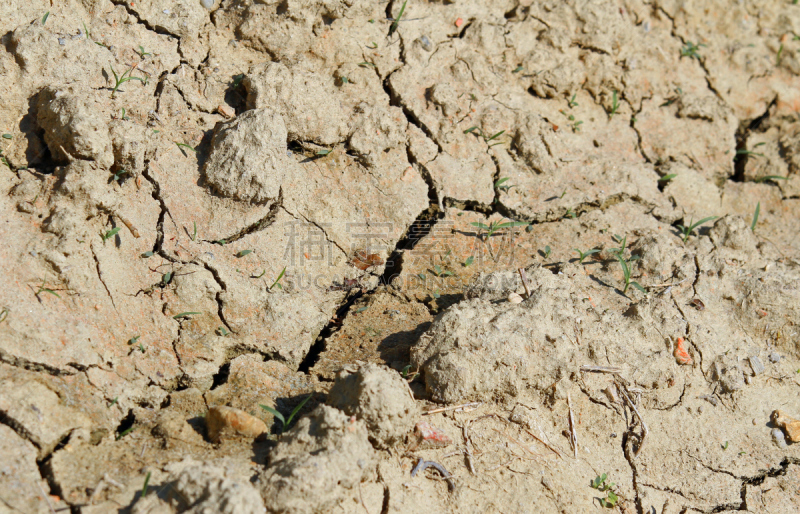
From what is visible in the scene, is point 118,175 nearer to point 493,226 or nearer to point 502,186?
point 493,226

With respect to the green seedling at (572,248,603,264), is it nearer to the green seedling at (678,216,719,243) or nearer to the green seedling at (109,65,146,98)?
the green seedling at (678,216,719,243)

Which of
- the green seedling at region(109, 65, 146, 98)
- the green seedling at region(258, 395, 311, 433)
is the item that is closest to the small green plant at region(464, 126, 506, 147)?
the green seedling at region(109, 65, 146, 98)

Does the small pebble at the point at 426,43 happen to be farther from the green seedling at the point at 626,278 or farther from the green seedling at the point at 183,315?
the green seedling at the point at 183,315

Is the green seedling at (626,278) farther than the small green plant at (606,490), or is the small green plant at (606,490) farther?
the green seedling at (626,278)

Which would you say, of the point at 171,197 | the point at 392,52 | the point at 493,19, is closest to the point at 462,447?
the point at 171,197

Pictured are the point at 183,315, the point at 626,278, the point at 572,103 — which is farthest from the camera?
the point at 572,103

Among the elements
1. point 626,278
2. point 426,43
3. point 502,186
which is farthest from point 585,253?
point 426,43

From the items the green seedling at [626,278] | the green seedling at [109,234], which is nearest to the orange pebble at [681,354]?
the green seedling at [626,278]

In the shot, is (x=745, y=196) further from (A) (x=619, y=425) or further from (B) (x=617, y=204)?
(A) (x=619, y=425)
